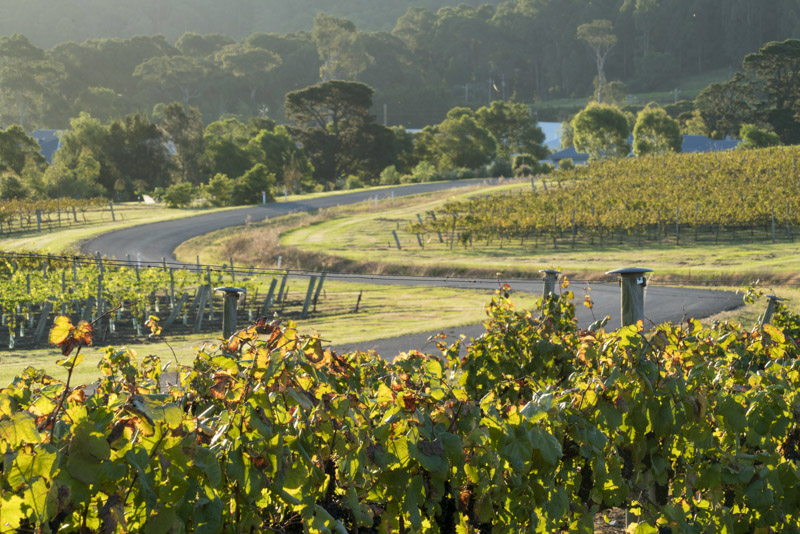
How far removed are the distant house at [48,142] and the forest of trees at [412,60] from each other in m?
22.4

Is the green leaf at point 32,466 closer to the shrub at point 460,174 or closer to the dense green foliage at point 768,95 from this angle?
the shrub at point 460,174

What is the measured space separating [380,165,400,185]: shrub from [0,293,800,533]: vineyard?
60496 mm

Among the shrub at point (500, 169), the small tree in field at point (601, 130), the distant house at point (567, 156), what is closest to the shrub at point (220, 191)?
the shrub at point (500, 169)

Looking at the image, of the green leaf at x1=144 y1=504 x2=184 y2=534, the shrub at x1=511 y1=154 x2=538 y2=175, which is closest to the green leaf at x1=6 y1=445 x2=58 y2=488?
the green leaf at x1=144 y1=504 x2=184 y2=534

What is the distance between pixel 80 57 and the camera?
13625 cm

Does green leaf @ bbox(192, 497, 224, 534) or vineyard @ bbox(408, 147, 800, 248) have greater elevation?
green leaf @ bbox(192, 497, 224, 534)

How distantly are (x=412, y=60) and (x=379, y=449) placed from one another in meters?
151

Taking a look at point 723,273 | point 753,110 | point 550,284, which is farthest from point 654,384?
point 753,110

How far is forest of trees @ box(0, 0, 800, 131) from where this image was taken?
124 m

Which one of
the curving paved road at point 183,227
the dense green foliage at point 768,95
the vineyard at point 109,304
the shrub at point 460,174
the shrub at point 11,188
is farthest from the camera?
the dense green foliage at point 768,95

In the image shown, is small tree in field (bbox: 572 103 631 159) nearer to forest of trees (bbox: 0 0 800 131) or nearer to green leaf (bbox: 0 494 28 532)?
forest of trees (bbox: 0 0 800 131)

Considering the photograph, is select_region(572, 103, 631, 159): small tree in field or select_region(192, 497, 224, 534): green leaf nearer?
select_region(192, 497, 224, 534): green leaf

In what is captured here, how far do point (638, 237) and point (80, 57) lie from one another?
410 ft

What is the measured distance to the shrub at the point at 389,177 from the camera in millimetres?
64875
